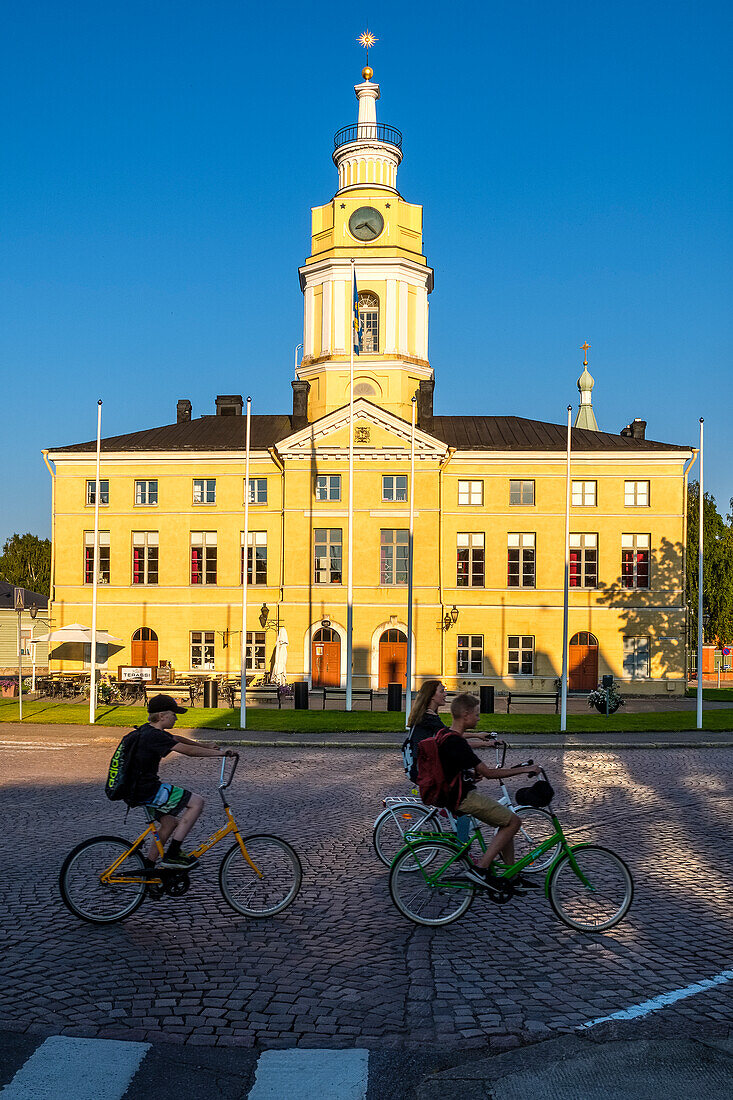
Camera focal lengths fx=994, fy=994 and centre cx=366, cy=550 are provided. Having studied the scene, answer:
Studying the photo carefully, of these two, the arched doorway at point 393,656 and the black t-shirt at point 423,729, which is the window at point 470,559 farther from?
the black t-shirt at point 423,729

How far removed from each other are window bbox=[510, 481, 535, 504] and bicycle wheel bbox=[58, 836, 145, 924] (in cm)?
3918

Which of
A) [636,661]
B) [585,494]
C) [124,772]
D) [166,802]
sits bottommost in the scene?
[636,661]

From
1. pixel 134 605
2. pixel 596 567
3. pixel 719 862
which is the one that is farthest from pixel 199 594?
pixel 719 862

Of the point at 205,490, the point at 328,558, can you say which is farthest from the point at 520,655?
the point at 205,490

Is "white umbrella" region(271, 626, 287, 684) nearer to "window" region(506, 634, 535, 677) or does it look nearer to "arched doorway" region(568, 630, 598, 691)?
"window" region(506, 634, 535, 677)

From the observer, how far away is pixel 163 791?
8680 mm

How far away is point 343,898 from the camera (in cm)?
957

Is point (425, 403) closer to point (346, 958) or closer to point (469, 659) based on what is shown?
point (469, 659)

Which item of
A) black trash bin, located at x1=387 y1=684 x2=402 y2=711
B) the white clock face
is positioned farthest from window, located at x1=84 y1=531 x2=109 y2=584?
the white clock face

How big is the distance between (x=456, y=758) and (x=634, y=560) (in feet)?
131

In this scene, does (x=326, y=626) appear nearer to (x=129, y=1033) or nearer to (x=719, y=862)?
(x=719, y=862)

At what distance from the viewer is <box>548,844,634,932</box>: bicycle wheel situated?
8625 mm

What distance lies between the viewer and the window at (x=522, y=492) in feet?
153

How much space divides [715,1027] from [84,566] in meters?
44.5
